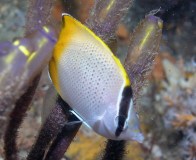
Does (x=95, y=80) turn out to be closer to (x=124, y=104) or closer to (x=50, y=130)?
(x=124, y=104)

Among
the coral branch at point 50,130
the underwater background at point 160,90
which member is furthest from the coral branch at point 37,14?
the underwater background at point 160,90

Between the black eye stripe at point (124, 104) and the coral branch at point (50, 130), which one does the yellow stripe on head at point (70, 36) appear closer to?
the black eye stripe at point (124, 104)

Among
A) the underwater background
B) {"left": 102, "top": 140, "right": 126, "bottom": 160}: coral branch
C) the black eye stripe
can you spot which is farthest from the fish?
the underwater background

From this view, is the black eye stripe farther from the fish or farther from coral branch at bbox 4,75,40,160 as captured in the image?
coral branch at bbox 4,75,40,160

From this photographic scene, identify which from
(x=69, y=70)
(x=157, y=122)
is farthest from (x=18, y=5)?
(x=69, y=70)

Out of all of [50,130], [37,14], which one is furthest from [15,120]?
[37,14]

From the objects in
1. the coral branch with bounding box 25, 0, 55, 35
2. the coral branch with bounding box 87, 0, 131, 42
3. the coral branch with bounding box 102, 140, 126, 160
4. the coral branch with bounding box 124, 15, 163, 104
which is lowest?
the coral branch with bounding box 102, 140, 126, 160
